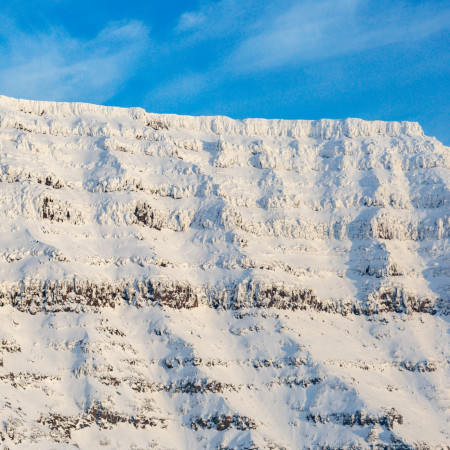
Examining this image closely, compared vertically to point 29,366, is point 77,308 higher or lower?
higher

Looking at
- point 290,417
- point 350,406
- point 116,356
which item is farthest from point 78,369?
point 350,406

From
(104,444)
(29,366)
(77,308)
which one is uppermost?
(77,308)

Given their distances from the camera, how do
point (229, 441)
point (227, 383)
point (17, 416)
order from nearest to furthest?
point (17, 416) < point (229, 441) < point (227, 383)

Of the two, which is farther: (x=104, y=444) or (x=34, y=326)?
(x=34, y=326)

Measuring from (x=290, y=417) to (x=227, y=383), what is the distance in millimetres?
14821

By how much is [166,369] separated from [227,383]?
43.8ft

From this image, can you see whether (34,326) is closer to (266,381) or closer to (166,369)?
(166,369)

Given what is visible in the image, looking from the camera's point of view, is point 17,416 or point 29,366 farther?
point 29,366

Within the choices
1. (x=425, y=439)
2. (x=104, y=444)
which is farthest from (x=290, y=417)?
(x=104, y=444)

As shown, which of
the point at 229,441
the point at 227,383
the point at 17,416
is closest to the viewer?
the point at 17,416

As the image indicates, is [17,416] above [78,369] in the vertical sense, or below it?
below

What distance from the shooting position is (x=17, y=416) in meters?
169

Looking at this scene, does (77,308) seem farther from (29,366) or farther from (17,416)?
(17,416)

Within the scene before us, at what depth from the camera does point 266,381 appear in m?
197
